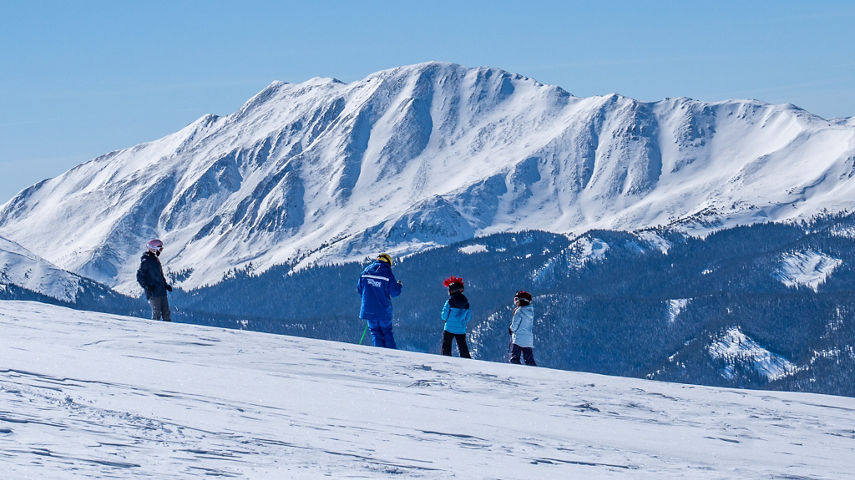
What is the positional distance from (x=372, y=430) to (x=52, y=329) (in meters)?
7.56

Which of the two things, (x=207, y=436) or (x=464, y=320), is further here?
(x=464, y=320)

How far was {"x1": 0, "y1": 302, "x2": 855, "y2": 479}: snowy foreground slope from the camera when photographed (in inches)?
426

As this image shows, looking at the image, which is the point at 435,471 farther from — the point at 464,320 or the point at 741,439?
the point at 464,320

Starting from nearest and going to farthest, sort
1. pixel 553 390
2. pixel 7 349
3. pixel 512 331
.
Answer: pixel 7 349
pixel 553 390
pixel 512 331

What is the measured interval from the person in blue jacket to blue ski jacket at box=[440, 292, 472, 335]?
1.52 metres

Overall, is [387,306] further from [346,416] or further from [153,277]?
[346,416]

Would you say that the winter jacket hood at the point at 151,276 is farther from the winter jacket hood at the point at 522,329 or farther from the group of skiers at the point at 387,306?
the winter jacket hood at the point at 522,329

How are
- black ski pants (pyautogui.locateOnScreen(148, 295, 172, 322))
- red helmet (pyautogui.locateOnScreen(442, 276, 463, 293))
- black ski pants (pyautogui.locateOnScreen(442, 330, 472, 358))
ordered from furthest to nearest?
black ski pants (pyautogui.locateOnScreen(148, 295, 172, 322)) → red helmet (pyautogui.locateOnScreen(442, 276, 463, 293)) → black ski pants (pyautogui.locateOnScreen(442, 330, 472, 358))

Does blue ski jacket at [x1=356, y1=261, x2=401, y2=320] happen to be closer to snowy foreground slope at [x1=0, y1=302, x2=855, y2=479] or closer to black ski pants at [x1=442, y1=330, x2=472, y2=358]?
black ski pants at [x1=442, y1=330, x2=472, y2=358]

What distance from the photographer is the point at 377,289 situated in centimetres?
2466

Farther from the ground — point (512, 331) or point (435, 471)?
point (512, 331)

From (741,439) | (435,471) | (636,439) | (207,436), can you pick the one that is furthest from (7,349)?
(741,439)

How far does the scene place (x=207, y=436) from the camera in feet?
37.8

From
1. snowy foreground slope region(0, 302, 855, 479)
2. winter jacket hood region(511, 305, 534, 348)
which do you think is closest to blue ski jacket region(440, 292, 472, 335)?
winter jacket hood region(511, 305, 534, 348)
